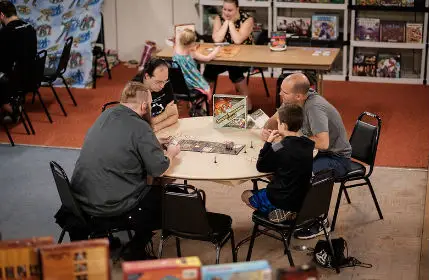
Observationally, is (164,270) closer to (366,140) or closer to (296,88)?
(296,88)

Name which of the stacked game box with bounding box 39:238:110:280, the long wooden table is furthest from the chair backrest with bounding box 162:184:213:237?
the long wooden table

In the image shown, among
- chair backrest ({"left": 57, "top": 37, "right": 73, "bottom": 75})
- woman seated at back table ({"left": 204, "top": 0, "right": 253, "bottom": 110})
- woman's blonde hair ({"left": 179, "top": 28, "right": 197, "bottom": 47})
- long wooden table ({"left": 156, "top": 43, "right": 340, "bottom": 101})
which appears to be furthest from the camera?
woman seated at back table ({"left": 204, "top": 0, "right": 253, "bottom": 110})

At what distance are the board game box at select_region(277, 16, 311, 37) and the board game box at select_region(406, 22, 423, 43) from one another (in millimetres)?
1288

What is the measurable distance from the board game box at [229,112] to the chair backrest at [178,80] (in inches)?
78.2

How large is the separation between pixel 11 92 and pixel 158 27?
332cm

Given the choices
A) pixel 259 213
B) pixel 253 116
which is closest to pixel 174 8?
pixel 253 116

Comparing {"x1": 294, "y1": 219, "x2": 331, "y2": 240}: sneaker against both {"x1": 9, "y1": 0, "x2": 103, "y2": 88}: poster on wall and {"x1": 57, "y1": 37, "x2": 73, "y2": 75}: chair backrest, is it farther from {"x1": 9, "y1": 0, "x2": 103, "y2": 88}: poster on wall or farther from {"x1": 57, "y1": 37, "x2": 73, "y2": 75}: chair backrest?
{"x1": 9, "y1": 0, "x2": 103, "y2": 88}: poster on wall

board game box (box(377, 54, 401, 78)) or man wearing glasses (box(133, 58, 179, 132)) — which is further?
board game box (box(377, 54, 401, 78))

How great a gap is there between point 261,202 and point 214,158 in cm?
43

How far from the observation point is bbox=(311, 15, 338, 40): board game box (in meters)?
10.1

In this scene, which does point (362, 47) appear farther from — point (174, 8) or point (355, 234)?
point (355, 234)

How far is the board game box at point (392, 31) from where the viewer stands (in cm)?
1000

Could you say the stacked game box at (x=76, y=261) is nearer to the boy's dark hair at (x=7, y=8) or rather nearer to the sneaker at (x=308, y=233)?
the sneaker at (x=308, y=233)

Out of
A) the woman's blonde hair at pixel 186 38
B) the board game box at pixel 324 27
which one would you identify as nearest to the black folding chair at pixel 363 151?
the woman's blonde hair at pixel 186 38
